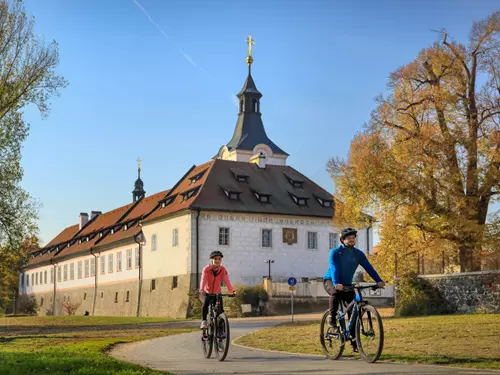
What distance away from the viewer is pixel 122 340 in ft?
66.6

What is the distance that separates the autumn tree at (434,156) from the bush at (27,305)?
55265mm

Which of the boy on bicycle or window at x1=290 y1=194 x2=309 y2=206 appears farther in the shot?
window at x1=290 y1=194 x2=309 y2=206

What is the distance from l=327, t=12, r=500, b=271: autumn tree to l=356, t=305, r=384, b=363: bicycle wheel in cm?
1878

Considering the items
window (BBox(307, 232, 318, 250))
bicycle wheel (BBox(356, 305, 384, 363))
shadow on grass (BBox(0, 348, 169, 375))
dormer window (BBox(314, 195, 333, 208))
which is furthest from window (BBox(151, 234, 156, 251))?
bicycle wheel (BBox(356, 305, 384, 363))

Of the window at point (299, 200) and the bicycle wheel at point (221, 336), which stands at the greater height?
the window at point (299, 200)

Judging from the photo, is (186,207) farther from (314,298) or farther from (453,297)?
(453,297)

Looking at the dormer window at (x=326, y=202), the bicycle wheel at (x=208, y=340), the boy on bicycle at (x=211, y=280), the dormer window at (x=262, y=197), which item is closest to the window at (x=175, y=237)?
the dormer window at (x=262, y=197)

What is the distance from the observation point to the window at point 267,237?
49225 mm

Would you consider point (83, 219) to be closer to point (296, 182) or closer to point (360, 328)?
point (296, 182)

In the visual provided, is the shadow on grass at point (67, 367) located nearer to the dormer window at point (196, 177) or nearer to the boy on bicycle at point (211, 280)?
the boy on bicycle at point (211, 280)

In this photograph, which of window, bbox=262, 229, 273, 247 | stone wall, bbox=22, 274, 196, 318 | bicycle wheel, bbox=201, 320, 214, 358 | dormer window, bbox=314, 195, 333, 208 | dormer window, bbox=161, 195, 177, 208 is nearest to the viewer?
bicycle wheel, bbox=201, 320, 214, 358

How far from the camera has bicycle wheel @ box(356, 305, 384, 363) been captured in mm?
11242

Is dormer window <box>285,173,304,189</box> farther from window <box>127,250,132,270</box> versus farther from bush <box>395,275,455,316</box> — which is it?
bush <box>395,275,455,316</box>

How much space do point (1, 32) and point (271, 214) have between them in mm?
23941
